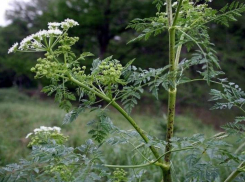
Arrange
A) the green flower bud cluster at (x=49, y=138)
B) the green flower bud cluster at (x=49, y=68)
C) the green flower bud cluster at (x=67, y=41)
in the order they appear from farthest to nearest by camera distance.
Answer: the green flower bud cluster at (x=49, y=138)
the green flower bud cluster at (x=67, y=41)
the green flower bud cluster at (x=49, y=68)

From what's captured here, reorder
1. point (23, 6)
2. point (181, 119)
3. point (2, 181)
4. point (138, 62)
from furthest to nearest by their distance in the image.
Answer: point (23, 6) < point (138, 62) < point (181, 119) < point (2, 181)

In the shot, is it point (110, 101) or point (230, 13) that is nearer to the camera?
point (110, 101)

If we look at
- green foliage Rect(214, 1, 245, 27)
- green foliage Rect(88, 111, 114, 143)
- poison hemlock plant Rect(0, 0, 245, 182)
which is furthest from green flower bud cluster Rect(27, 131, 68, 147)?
green foliage Rect(214, 1, 245, 27)

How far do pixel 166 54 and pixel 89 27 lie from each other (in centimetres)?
470

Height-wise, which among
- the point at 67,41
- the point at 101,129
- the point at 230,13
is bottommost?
the point at 101,129

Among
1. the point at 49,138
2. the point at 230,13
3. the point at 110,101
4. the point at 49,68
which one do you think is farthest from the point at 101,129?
the point at 230,13

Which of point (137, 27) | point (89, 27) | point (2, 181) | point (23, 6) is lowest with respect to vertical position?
point (2, 181)

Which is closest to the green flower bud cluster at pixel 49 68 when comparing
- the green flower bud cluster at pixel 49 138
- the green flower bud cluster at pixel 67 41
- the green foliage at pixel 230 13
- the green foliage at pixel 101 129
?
the green flower bud cluster at pixel 67 41

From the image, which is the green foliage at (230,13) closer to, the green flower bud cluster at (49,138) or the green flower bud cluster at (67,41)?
the green flower bud cluster at (67,41)

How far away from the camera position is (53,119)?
10031 mm

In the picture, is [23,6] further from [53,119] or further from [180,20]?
[180,20]

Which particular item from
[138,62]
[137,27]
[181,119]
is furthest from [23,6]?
[137,27]

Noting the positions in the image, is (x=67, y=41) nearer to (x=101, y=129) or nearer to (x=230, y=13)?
(x=101, y=129)

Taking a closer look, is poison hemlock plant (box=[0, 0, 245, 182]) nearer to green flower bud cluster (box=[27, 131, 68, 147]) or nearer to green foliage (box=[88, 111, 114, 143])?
green foliage (box=[88, 111, 114, 143])
